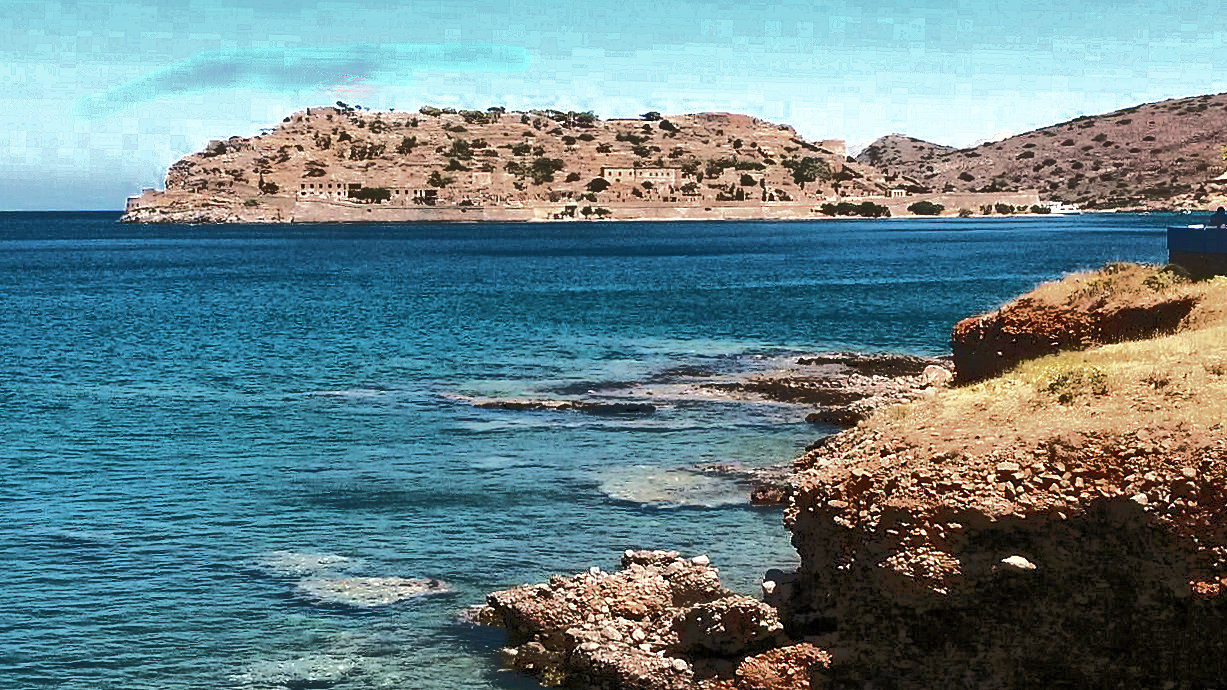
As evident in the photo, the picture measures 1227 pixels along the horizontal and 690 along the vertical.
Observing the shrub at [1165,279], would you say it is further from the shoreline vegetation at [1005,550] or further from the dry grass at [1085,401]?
the shoreline vegetation at [1005,550]

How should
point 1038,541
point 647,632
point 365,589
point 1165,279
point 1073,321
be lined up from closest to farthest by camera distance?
1. point 1038,541
2. point 647,632
3. point 365,589
4. point 1165,279
5. point 1073,321

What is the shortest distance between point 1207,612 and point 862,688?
3.41 m

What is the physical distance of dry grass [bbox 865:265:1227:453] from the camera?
13.2 m

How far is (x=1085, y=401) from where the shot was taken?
13828 mm

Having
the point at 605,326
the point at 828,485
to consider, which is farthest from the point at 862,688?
the point at 605,326

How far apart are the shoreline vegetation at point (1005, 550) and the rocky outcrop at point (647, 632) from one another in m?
0.04

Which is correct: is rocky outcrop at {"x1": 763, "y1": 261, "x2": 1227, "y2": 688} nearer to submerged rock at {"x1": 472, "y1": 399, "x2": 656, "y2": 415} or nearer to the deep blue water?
the deep blue water

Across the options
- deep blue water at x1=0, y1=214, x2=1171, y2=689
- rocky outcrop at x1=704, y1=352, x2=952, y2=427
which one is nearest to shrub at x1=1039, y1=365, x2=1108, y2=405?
deep blue water at x1=0, y1=214, x2=1171, y2=689

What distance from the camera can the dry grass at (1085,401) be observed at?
1322 cm

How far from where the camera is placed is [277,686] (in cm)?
1725

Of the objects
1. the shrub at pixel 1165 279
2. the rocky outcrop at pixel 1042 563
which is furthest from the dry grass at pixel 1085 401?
the shrub at pixel 1165 279

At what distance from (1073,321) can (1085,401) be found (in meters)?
10.00

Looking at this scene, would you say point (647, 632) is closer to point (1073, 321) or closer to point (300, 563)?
point (300, 563)

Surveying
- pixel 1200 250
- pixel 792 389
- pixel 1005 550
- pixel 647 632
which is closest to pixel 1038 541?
pixel 1005 550
